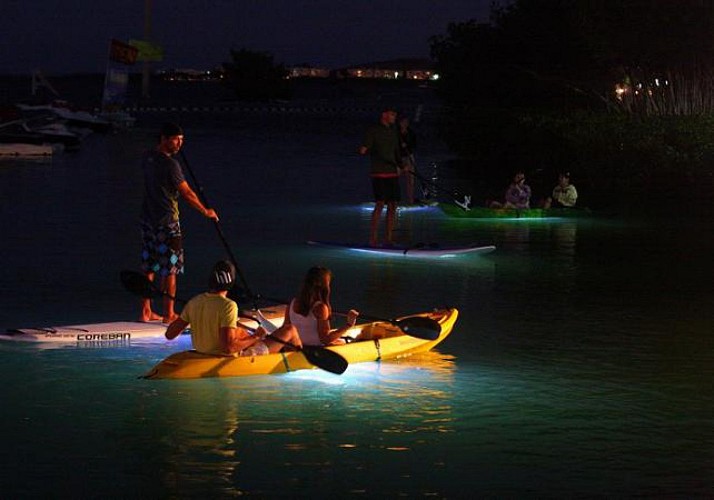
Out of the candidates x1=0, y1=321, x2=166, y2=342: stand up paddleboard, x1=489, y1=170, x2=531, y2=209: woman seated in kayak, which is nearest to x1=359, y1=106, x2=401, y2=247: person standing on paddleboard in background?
x1=489, y1=170, x2=531, y2=209: woman seated in kayak

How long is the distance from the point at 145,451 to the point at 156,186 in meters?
4.74

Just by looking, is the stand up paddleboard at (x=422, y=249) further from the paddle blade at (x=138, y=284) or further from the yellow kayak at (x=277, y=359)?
the paddle blade at (x=138, y=284)

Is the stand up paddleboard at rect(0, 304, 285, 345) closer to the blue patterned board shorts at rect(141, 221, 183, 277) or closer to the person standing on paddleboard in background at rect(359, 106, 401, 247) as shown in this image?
the blue patterned board shorts at rect(141, 221, 183, 277)

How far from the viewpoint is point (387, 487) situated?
29.2ft

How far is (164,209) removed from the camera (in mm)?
14047

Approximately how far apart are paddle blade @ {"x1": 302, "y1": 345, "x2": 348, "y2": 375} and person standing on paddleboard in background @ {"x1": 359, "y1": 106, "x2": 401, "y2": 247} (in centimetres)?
978

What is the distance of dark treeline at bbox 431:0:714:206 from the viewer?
38750 millimetres

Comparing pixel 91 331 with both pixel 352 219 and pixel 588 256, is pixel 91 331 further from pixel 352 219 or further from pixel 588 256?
pixel 352 219

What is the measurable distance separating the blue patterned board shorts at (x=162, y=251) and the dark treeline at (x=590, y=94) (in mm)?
20355

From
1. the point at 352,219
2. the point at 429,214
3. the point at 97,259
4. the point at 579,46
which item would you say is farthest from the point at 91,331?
the point at 579,46

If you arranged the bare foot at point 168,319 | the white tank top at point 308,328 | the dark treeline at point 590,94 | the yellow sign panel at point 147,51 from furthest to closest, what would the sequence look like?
the yellow sign panel at point 147,51 < the dark treeline at point 590,94 < the bare foot at point 168,319 < the white tank top at point 308,328

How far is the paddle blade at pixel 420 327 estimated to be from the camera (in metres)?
13.0

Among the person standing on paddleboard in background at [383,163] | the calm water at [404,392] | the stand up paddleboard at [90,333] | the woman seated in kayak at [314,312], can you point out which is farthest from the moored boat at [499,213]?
the woman seated in kayak at [314,312]

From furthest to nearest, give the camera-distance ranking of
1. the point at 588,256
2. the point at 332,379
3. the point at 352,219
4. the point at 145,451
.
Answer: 1. the point at 352,219
2. the point at 588,256
3. the point at 332,379
4. the point at 145,451
